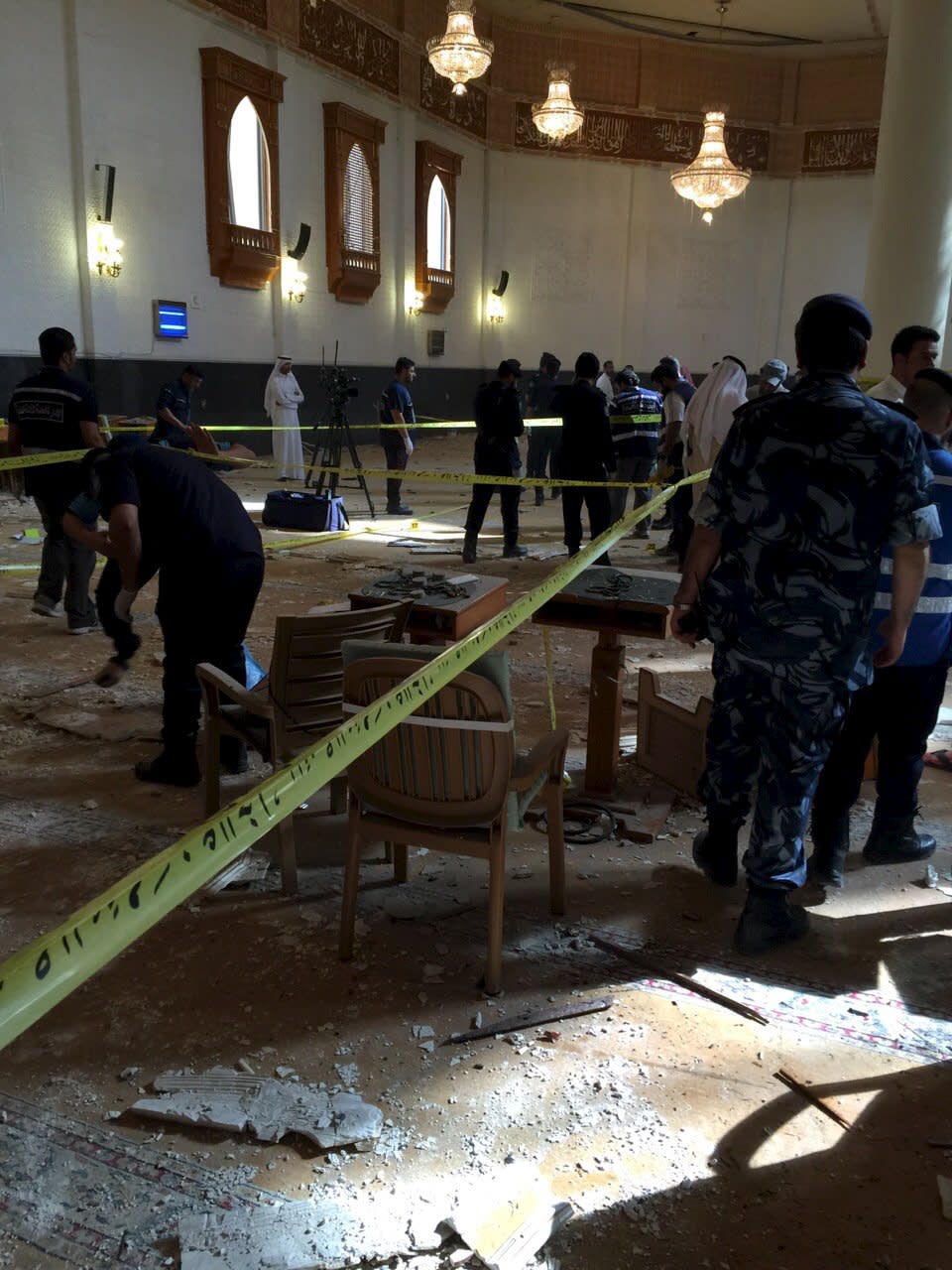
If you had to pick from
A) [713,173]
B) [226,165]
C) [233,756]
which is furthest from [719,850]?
[713,173]

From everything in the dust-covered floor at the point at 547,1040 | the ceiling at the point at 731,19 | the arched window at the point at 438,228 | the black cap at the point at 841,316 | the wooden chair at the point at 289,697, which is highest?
the ceiling at the point at 731,19

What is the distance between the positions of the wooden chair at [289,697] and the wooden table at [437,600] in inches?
21.9

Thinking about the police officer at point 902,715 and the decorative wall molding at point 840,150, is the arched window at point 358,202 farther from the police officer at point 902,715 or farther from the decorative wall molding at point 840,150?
the police officer at point 902,715

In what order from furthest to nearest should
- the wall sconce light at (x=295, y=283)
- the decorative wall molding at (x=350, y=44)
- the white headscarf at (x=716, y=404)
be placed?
1. the wall sconce light at (x=295, y=283)
2. the decorative wall molding at (x=350, y=44)
3. the white headscarf at (x=716, y=404)

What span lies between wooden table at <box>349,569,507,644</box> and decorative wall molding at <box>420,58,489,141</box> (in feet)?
49.9

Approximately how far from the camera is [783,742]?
2699mm

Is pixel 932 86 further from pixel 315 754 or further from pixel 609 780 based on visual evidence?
pixel 315 754

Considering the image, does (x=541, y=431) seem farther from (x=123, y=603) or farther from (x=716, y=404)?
(x=123, y=603)

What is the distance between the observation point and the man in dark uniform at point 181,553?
11.5 ft

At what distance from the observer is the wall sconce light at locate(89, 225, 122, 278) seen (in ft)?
38.4

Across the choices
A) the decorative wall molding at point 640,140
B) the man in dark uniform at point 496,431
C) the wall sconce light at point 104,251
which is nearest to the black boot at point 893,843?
the man in dark uniform at point 496,431

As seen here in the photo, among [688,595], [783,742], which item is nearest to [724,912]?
[783,742]

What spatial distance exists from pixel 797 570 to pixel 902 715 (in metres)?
0.90

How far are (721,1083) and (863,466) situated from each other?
1488mm
